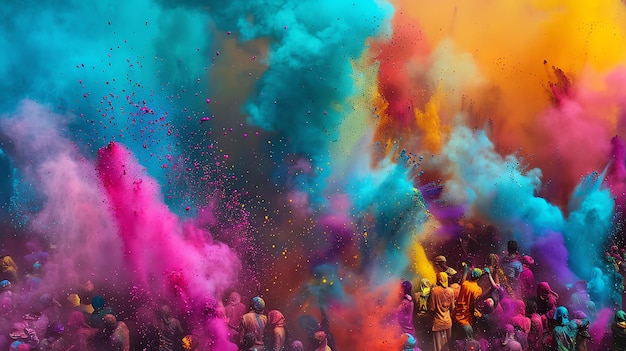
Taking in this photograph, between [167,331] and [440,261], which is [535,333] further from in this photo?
[167,331]

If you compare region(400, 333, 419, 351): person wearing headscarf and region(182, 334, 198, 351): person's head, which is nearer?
region(182, 334, 198, 351): person's head

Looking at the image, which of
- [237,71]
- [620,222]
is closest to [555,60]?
[620,222]

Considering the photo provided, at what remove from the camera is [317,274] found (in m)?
6.22

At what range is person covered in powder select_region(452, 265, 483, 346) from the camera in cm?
618

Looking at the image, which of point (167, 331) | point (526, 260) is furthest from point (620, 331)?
point (167, 331)

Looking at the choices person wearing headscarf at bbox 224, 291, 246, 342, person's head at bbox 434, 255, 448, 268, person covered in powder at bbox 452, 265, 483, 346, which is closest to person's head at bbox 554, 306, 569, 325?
person covered in powder at bbox 452, 265, 483, 346

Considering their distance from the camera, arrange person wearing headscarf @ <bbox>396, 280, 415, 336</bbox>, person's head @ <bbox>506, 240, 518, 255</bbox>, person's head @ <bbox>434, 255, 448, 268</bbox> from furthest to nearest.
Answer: person's head @ <bbox>506, 240, 518, 255</bbox>
person's head @ <bbox>434, 255, 448, 268</bbox>
person wearing headscarf @ <bbox>396, 280, 415, 336</bbox>

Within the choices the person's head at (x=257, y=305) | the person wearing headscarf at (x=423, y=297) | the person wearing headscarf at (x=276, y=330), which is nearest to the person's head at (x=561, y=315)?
the person wearing headscarf at (x=423, y=297)

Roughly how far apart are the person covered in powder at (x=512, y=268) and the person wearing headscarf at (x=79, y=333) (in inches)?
170

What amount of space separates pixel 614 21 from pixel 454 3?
2.34m

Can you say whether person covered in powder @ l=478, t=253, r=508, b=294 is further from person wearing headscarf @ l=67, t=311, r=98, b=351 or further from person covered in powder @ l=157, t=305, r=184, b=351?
person wearing headscarf @ l=67, t=311, r=98, b=351

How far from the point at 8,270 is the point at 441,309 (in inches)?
162

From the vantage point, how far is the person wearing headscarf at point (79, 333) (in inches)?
210

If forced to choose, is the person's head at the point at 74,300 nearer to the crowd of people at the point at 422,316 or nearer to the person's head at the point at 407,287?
the crowd of people at the point at 422,316
